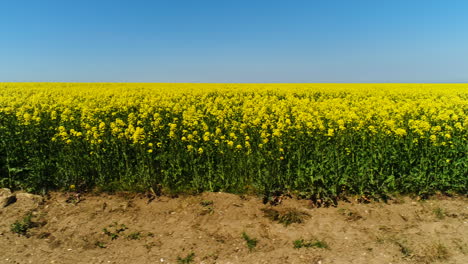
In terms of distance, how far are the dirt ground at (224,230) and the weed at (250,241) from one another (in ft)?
0.05

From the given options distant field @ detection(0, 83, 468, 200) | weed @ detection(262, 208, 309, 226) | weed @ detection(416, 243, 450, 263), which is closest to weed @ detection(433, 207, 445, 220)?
distant field @ detection(0, 83, 468, 200)

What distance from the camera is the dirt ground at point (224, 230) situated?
14.5 feet

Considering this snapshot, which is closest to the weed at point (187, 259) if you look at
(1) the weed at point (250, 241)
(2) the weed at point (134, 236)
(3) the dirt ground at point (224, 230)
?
(3) the dirt ground at point (224, 230)

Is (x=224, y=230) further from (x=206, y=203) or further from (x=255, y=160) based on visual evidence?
(x=255, y=160)

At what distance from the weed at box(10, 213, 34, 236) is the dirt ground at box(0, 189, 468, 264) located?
0.07ft

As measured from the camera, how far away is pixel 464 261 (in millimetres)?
4125

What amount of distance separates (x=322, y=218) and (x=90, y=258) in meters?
3.53

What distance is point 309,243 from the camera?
182 inches

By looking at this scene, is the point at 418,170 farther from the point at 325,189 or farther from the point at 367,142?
the point at 325,189

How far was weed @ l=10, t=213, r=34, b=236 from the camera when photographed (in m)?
5.20

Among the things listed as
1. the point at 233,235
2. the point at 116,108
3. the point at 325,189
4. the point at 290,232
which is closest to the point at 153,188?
the point at 233,235

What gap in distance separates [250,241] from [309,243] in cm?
84

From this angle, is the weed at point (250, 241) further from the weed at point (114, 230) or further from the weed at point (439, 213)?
the weed at point (439, 213)

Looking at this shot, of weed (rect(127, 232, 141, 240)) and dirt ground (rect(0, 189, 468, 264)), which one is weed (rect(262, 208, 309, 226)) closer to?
dirt ground (rect(0, 189, 468, 264))
